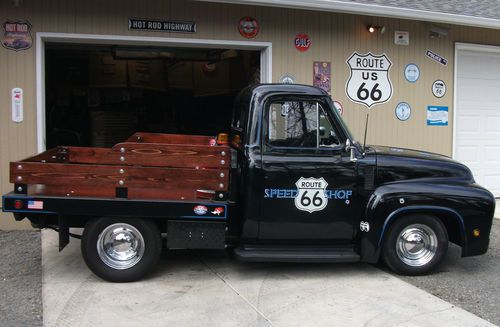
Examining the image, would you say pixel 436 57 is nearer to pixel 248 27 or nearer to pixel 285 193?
pixel 248 27

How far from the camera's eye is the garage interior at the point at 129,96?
11664 millimetres

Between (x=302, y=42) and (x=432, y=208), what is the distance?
4.06m

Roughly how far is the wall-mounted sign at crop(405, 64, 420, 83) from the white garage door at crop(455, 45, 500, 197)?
95 cm

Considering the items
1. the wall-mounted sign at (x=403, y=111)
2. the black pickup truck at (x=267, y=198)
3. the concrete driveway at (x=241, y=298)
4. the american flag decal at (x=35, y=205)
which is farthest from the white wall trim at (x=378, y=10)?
the american flag decal at (x=35, y=205)

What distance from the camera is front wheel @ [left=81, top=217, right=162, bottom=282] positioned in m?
5.32

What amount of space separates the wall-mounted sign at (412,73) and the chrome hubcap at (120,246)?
19.8 feet

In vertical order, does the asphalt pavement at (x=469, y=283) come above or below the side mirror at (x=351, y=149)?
below

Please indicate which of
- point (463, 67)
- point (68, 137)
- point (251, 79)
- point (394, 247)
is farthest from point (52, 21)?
point (463, 67)

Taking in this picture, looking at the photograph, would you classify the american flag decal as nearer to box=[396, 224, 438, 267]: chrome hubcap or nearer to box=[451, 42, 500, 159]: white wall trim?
box=[396, 224, 438, 267]: chrome hubcap

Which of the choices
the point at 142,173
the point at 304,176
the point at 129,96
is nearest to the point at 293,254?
the point at 304,176

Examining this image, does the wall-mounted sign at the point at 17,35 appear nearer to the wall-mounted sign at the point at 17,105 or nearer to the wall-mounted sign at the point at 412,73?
the wall-mounted sign at the point at 17,105

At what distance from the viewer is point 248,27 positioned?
8383mm

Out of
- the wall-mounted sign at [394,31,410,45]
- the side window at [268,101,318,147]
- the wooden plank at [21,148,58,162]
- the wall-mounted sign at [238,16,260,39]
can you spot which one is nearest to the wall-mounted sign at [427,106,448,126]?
the wall-mounted sign at [394,31,410,45]

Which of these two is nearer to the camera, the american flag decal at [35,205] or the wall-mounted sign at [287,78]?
the american flag decal at [35,205]
